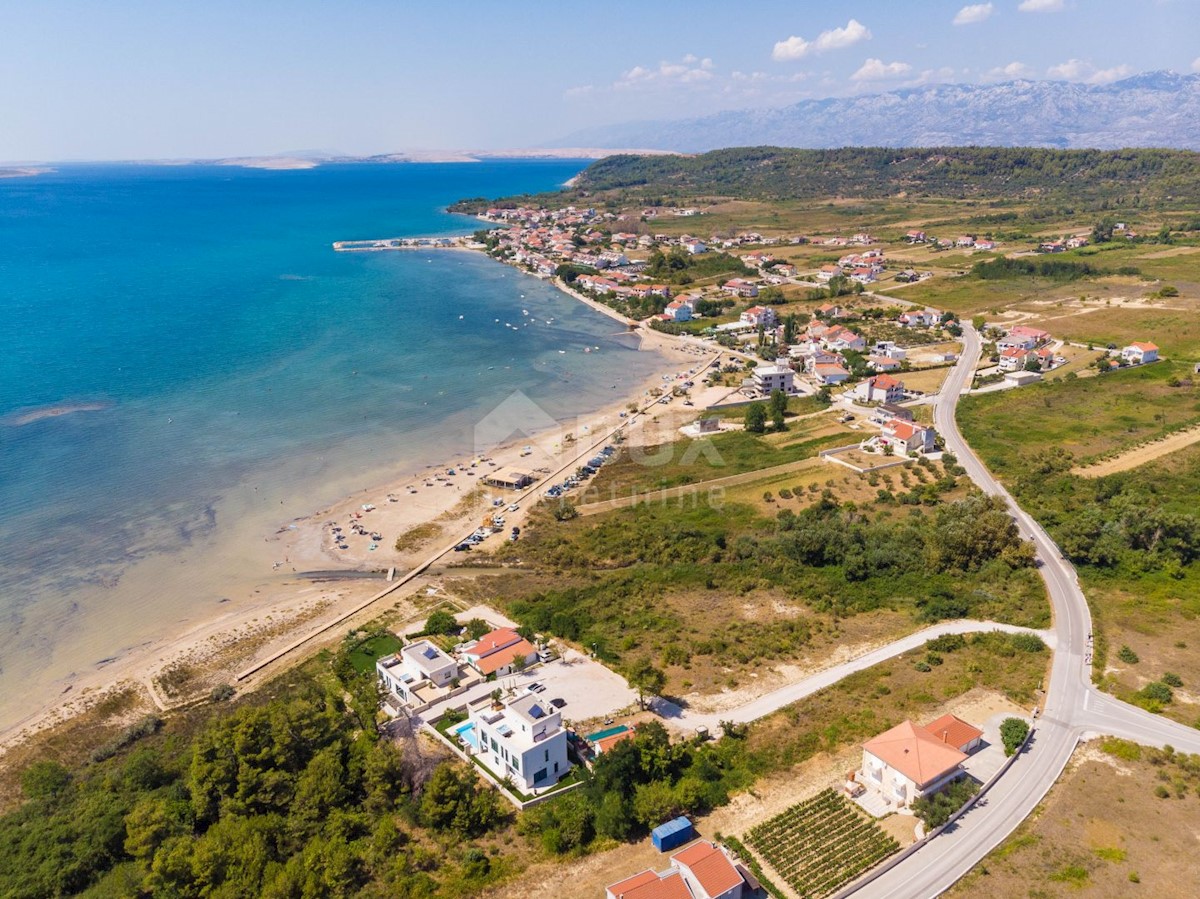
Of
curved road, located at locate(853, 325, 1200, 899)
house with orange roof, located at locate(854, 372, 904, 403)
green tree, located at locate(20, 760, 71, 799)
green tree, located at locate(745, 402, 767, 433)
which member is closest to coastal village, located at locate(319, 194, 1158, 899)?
house with orange roof, located at locate(854, 372, 904, 403)

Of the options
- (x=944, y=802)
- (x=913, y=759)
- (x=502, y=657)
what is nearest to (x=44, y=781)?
(x=502, y=657)

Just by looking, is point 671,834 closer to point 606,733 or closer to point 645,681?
point 606,733

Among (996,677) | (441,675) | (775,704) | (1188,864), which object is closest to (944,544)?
(996,677)

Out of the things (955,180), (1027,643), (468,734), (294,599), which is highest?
(955,180)

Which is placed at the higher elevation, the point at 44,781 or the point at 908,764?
the point at 908,764

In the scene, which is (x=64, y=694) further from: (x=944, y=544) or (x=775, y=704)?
(x=944, y=544)
